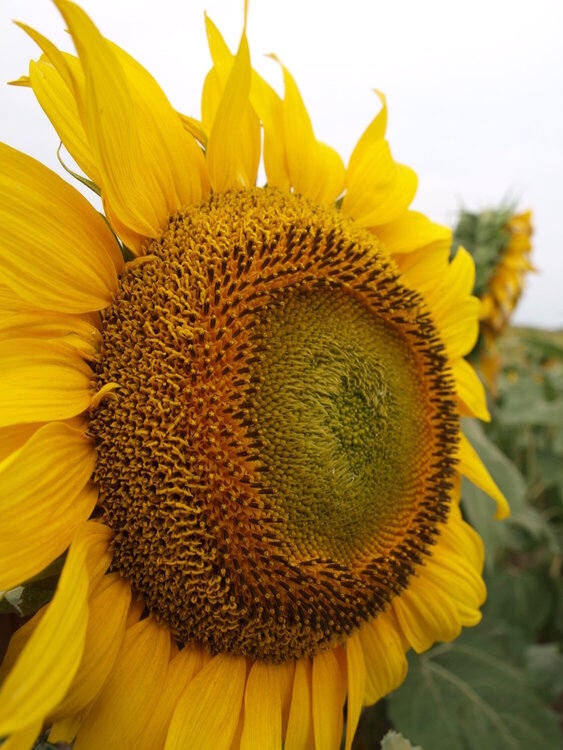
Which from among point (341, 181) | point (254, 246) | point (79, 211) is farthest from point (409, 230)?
point (79, 211)

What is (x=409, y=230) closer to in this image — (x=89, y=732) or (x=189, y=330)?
(x=189, y=330)

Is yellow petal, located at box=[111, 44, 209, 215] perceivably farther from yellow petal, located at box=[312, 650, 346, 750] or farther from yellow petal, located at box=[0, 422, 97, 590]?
yellow petal, located at box=[312, 650, 346, 750]

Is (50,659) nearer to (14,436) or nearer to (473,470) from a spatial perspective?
(14,436)

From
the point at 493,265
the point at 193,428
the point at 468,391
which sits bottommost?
the point at 193,428

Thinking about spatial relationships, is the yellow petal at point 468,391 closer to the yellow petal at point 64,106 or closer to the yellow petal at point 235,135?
the yellow petal at point 235,135

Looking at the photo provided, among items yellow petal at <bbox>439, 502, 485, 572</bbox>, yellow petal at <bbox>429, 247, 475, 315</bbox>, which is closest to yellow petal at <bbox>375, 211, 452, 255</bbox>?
yellow petal at <bbox>429, 247, 475, 315</bbox>

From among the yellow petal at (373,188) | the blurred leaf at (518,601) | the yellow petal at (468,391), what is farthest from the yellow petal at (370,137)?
the blurred leaf at (518,601)

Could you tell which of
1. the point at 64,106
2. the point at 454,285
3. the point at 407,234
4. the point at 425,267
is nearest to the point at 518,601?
the point at 454,285

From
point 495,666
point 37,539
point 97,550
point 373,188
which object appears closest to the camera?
point 37,539
